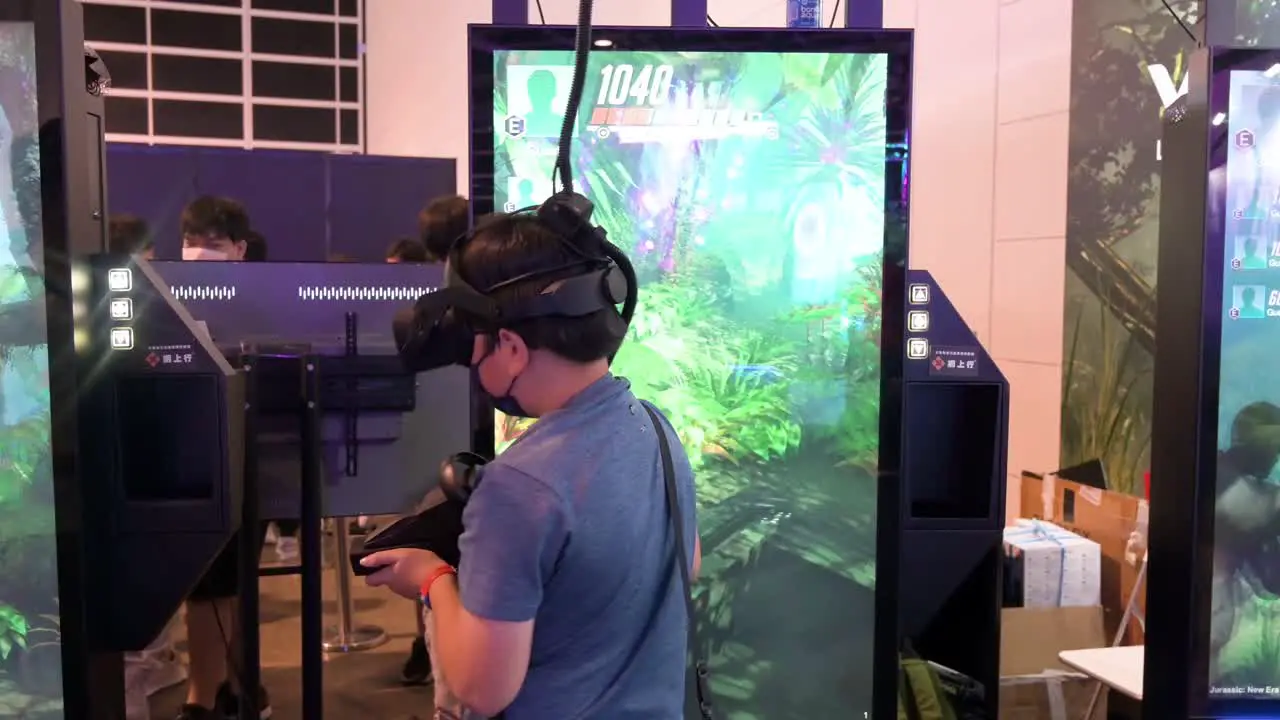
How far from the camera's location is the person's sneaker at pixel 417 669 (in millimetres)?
3762

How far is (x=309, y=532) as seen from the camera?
2.60 meters

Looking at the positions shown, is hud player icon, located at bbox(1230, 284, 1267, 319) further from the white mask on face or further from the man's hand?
the white mask on face

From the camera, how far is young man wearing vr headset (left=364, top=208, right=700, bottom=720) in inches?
41.7

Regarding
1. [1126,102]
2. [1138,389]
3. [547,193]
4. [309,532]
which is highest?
[1126,102]

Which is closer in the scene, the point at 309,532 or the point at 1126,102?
the point at 309,532

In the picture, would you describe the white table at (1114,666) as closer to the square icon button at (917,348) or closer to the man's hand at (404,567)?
the square icon button at (917,348)

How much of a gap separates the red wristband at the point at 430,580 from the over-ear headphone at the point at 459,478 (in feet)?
0.27

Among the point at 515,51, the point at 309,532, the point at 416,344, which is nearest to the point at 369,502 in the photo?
the point at 309,532

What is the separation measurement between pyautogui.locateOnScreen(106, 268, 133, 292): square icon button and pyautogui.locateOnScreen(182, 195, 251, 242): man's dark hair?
2.05m

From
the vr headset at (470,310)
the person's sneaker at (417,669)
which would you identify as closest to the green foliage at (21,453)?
the vr headset at (470,310)

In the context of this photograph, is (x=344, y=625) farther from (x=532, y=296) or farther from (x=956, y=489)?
(x=532, y=296)

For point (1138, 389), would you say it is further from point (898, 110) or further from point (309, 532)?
point (309, 532)

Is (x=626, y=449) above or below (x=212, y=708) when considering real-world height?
above

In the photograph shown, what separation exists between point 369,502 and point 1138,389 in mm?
2592
